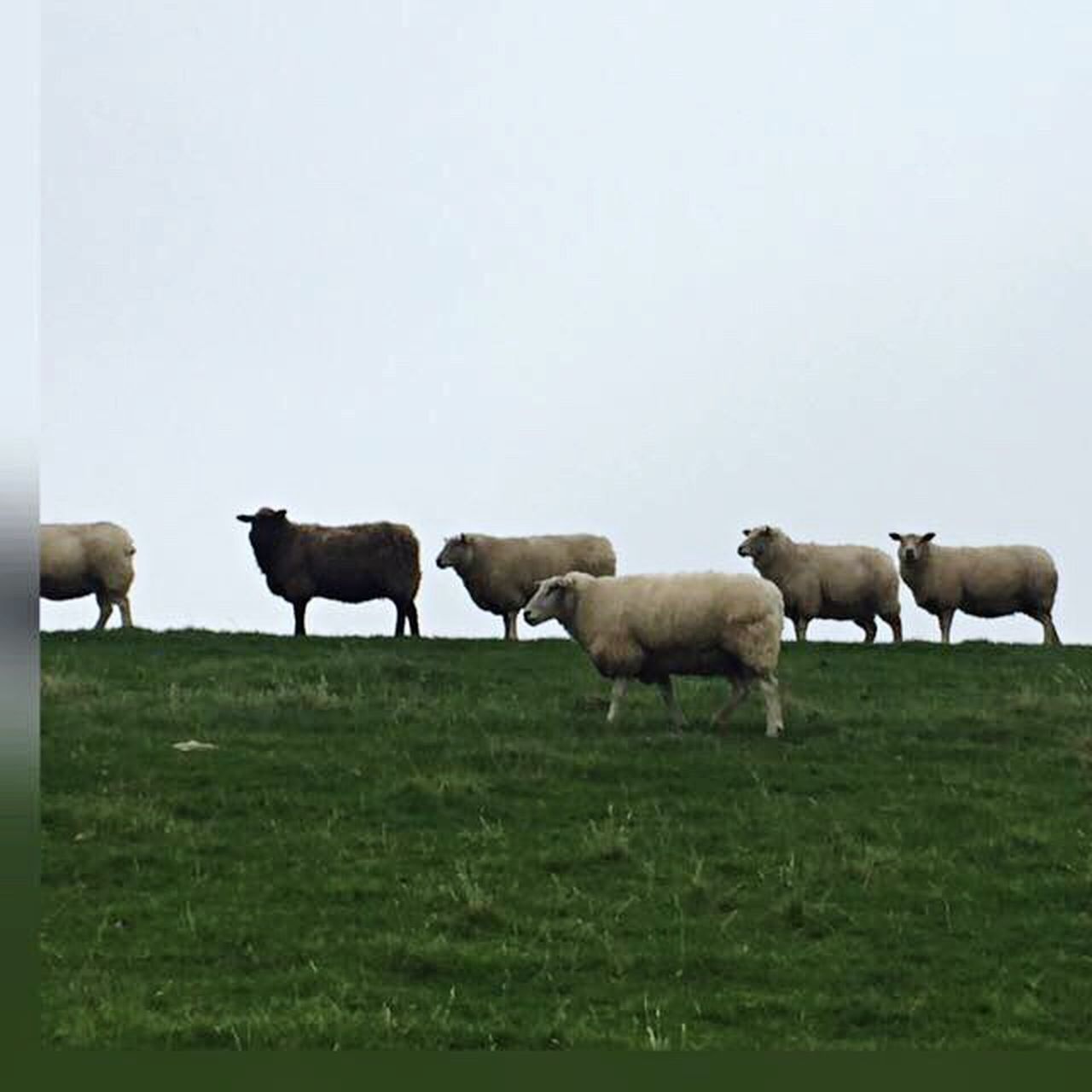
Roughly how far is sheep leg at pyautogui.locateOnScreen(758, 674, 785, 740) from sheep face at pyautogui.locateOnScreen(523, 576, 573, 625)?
2365 millimetres

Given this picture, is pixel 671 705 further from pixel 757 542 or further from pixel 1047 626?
pixel 1047 626

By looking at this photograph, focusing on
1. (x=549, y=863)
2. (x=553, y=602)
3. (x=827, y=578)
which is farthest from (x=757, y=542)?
(x=549, y=863)

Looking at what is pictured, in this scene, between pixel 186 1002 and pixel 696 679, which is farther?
pixel 696 679

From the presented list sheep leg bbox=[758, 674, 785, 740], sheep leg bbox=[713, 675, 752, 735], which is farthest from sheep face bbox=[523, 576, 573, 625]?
sheep leg bbox=[758, 674, 785, 740]

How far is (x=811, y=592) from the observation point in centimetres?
3003

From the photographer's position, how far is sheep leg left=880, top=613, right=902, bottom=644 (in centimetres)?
3141

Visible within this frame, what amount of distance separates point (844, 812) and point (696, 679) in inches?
347

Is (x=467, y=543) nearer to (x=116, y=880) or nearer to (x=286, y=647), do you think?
(x=286, y=647)

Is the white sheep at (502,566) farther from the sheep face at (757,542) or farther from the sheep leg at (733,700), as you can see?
the sheep leg at (733,700)

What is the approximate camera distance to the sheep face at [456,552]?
31.0 meters

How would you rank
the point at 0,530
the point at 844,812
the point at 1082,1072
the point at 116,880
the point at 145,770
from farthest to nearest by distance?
the point at 145,770
the point at 844,812
the point at 116,880
the point at 1082,1072
the point at 0,530

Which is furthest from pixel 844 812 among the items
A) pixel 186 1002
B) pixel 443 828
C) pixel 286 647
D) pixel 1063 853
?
pixel 286 647

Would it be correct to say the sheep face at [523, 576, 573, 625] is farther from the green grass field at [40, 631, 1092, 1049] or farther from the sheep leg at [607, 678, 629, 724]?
the sheep leg at [607, 678, 629, 724]

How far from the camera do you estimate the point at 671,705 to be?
1941cm
